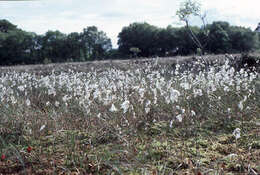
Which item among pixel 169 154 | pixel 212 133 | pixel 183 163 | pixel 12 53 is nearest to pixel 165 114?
pixel 212 133

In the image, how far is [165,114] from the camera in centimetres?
561

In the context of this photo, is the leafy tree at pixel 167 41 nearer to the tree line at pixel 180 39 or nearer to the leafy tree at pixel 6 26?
the tree line at pixel 180 39

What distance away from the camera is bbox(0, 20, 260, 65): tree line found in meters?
30.9

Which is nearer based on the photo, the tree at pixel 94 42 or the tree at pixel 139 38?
the tree at pixel 139 38

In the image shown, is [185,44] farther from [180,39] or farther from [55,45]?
[55,45]

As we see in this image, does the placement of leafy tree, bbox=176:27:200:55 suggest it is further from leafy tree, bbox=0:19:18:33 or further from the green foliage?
leafy tree, bbox=0:19:18:33

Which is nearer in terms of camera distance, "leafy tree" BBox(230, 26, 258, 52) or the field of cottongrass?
the field of cottongrass

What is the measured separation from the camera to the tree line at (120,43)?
102ft

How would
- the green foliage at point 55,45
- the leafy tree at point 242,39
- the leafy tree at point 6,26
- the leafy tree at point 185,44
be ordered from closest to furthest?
the leafy tree at point 185,44
the leafy tree at point 242,39
the green foliage at point 55,45
the leafy tree at point 6,26

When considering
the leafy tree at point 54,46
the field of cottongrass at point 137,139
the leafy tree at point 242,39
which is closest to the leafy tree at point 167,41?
the leafy tree at point 242,39

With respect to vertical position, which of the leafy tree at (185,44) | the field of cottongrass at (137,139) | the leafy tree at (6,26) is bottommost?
the field of cottongrass at (137,139)

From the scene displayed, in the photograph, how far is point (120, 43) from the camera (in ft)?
140

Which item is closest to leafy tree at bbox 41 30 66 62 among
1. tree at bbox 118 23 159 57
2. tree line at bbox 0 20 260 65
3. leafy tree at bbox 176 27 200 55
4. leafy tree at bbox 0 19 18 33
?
tree line at bbox 0 20 260 65

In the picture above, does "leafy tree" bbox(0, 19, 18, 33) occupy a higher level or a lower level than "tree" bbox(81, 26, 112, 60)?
higher
